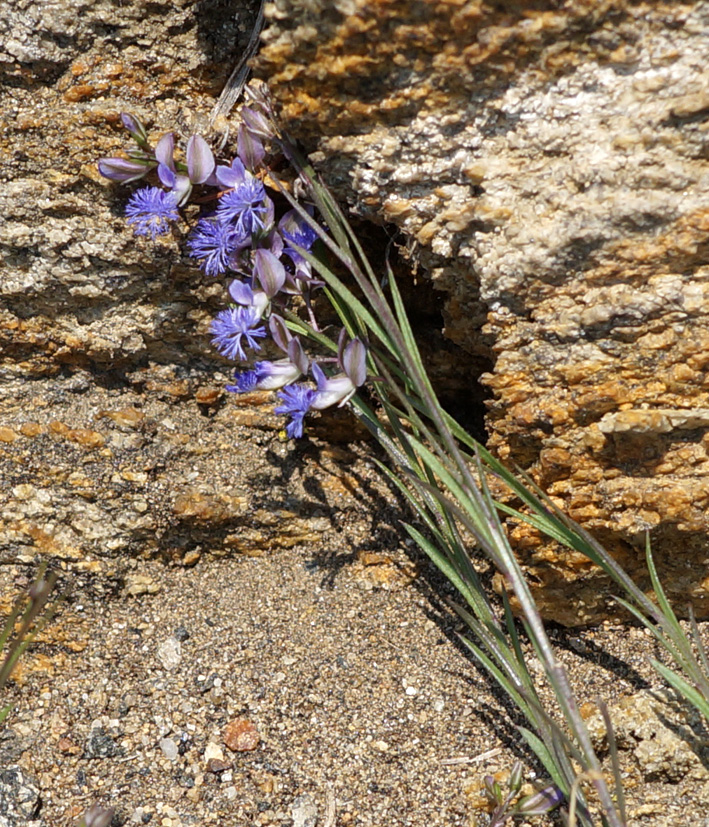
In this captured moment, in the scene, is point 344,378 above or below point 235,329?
below

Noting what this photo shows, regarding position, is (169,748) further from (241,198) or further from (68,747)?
(241,198)

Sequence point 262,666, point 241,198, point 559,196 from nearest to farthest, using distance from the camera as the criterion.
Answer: point 559,196 < point 241,198 < point 262,666

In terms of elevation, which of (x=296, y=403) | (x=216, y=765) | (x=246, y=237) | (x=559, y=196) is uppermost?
(x=559, y=196)

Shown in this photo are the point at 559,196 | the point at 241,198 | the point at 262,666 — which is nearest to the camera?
the point at 559,196

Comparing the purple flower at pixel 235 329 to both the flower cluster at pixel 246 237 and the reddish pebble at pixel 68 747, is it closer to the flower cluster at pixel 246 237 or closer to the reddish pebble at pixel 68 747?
the flower cluster at pixel 246 237

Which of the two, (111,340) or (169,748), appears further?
(111,340)

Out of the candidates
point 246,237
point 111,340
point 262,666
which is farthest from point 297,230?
point 262,666

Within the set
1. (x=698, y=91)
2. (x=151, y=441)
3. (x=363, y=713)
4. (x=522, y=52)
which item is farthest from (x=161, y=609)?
(x=698, y=91)

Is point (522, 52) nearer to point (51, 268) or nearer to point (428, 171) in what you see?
point (428, 171)
